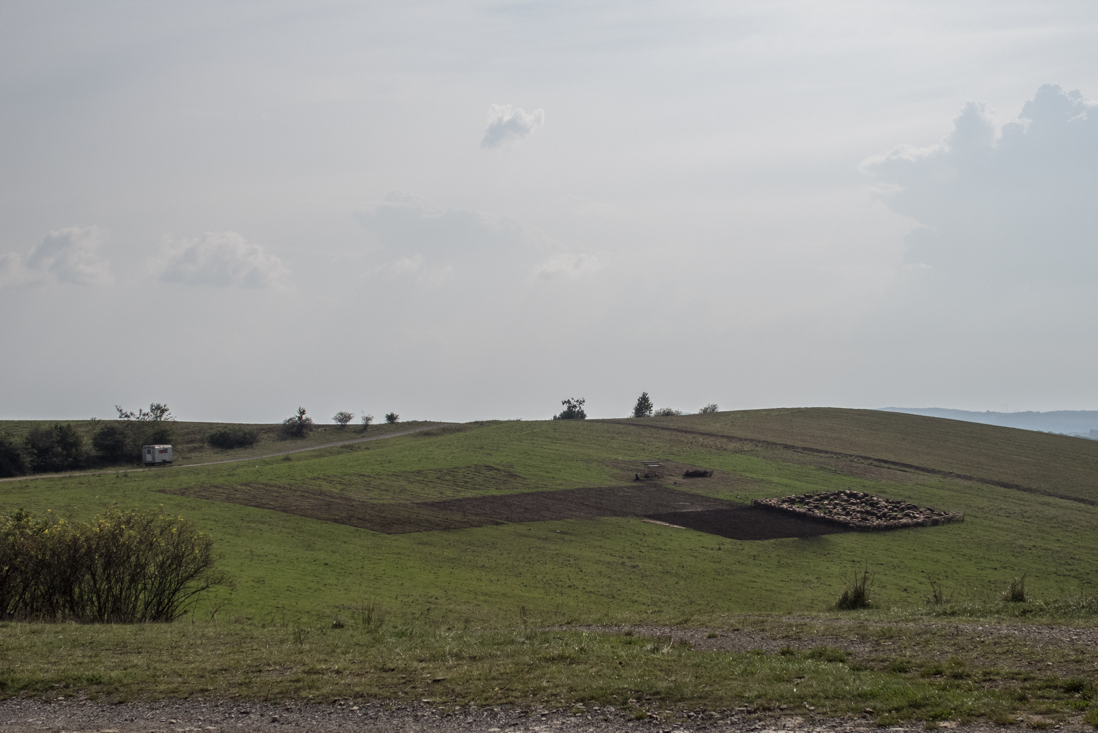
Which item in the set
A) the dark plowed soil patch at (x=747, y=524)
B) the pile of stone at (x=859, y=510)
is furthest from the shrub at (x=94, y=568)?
the pile of stone at (x=859, y=510)

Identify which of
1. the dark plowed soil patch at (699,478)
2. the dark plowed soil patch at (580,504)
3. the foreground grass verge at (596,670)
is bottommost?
the dark plowed soil patch at (580,504)

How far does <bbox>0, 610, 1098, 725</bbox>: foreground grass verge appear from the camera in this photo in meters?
11.1

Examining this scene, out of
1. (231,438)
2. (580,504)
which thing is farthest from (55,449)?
(580,504)

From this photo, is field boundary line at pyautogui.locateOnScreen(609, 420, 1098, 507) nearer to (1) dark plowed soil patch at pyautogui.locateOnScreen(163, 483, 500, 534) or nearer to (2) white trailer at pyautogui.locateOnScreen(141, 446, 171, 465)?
(1) dark plowed soil patch at pyautogui.locateOnScreen(163, 483, 500, 534)

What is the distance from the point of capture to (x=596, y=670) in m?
13.5

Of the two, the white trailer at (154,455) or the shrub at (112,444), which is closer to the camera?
the white trailer at (154,455)

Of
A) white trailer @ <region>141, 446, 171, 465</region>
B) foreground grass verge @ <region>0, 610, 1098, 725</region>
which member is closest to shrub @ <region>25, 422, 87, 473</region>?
white trailer @ <region>141, 446, 171, 465</region>

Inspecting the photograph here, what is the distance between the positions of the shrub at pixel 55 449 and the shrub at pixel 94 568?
69.1 meters

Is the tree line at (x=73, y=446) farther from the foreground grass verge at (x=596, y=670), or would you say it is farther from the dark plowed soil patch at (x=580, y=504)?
the foreground grass verge at (x=596, y=670)

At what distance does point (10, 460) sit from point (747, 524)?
252 ft

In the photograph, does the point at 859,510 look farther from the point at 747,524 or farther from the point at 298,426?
the point at 298,426

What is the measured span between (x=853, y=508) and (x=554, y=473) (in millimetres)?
24426

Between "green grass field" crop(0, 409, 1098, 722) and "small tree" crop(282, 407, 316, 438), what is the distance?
4604 mm

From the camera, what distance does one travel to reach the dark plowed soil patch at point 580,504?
4953 centimetres
